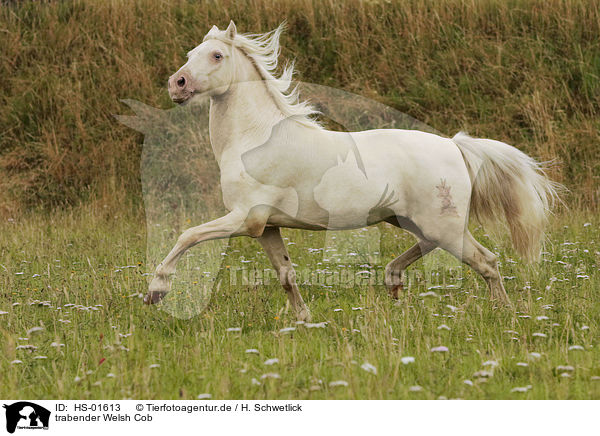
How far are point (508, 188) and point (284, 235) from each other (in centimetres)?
361

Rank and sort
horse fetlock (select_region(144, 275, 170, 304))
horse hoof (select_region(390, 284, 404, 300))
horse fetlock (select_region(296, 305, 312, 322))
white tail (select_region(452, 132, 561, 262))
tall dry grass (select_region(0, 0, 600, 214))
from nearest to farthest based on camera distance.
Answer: horse fetlock (select_region(144, 275, 170, 304)) → horse fetlock (select_region(296, 305, 312, 322)) → white tail (select_region(452, 132, 561, 262)) → horse hoof (select_region(390, 284, 404, 300)) → tall dry grass (select_region(0, 0, 600, 214))

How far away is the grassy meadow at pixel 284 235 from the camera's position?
421cm

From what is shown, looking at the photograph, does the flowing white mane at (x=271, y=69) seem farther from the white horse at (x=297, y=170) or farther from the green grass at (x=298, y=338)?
the green grass at (x=298, y=338)

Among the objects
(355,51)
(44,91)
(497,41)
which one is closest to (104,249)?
(44,91)

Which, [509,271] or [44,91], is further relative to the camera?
[44,91]

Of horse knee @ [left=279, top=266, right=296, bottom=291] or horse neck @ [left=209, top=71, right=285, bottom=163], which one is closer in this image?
horse neck @ [left=209, top=71, right=285, bottom=163]

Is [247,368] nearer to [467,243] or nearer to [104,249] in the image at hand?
[467,243]

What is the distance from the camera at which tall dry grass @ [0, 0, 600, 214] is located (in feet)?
37.0

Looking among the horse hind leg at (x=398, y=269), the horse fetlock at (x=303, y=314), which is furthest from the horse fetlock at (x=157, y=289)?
the horse hind leg at (x=398, y=269)

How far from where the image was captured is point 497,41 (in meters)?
12.3

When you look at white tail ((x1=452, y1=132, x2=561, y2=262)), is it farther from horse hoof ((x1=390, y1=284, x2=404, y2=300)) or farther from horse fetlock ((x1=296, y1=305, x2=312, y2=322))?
horse fetlock ((x1=296, y1=305, x2=312, y2=322))

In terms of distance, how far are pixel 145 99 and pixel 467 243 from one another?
25.4 ft
